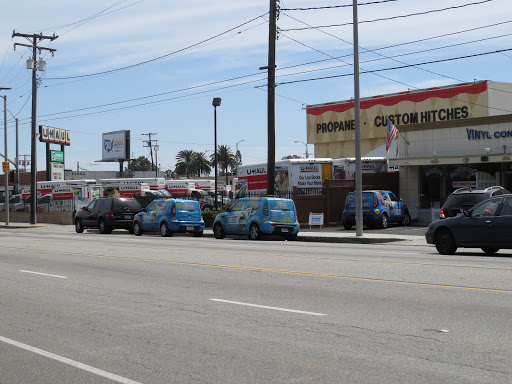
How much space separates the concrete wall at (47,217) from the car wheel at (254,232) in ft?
84.4

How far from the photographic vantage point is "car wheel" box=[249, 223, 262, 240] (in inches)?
1059

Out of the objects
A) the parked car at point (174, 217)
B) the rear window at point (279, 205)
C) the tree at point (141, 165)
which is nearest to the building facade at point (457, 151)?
the rear window at point (279, 205)

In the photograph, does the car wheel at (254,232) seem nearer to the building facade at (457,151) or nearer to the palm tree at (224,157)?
the building facade at (457,151)

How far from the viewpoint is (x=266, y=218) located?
Answer: 2650 centimetres

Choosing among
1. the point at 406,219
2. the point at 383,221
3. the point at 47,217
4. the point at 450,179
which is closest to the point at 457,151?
the point at 450,179

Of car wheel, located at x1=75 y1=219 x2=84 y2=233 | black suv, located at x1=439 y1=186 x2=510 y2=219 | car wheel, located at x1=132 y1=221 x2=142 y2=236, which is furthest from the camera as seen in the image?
car wheel, located at x1=75 y1=219 x2=84 y2=233

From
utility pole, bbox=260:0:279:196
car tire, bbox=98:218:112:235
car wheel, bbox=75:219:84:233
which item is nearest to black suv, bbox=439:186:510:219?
utility pole, bbox=260:0:279:196

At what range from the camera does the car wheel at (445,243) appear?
58.3 feet

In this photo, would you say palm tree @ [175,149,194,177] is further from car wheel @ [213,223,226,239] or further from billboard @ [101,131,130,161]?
car wheel @ [213,223,226,239]

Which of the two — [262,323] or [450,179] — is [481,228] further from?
[450,179]

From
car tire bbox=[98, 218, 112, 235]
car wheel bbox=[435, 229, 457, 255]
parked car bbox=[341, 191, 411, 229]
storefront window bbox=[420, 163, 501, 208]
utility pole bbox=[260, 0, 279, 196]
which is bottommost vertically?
car tire bbox=[98, 218, 112, 235]

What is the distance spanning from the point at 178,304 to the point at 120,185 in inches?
1724

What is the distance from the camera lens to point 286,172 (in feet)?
117

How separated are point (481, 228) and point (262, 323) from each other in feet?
32.9
